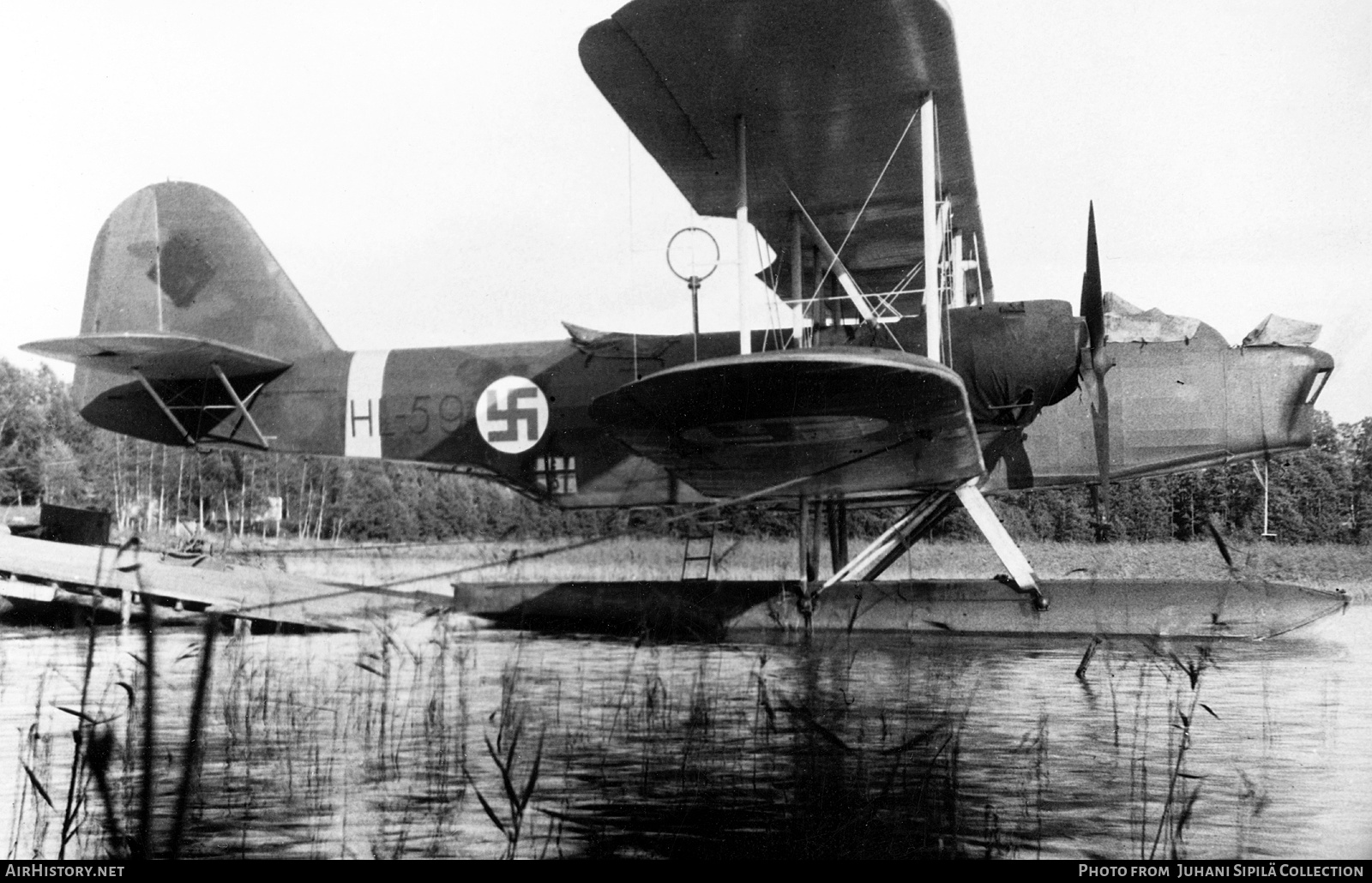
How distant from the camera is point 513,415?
1049 centimetres

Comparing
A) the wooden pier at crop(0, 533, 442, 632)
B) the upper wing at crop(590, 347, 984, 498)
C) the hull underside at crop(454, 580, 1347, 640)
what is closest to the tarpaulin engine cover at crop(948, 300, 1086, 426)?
the upper wing at crop(590, 347, 984, 498)

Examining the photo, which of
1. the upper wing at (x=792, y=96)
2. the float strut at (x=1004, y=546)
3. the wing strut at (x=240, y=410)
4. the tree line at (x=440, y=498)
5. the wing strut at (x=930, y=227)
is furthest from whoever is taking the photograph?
the tree line at (x=440, y=498)

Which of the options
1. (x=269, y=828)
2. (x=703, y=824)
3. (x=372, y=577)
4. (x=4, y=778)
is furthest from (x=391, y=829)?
(x=372, y=577)

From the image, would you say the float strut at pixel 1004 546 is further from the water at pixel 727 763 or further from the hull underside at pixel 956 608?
the water at pixel 727 763

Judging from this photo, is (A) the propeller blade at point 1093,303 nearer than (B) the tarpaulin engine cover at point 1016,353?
Yes

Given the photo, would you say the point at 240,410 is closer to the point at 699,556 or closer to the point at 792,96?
the point at 699,556

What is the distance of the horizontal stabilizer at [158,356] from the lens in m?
8.69

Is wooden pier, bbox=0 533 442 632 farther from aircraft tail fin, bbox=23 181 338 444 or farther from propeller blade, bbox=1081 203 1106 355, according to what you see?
propeller blade, bbox=1081 203 1106 355

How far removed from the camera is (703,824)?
11.0 ft

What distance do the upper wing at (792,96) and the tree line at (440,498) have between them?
3.17 metres

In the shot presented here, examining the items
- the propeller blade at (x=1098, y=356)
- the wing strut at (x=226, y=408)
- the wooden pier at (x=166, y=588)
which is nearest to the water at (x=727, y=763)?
the propeller blade at (x=1098, y=356)

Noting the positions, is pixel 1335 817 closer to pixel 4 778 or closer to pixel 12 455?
pixel 4 778

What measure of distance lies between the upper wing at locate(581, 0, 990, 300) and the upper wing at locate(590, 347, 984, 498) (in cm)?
201

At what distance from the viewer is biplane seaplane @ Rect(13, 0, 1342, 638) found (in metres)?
7.32
